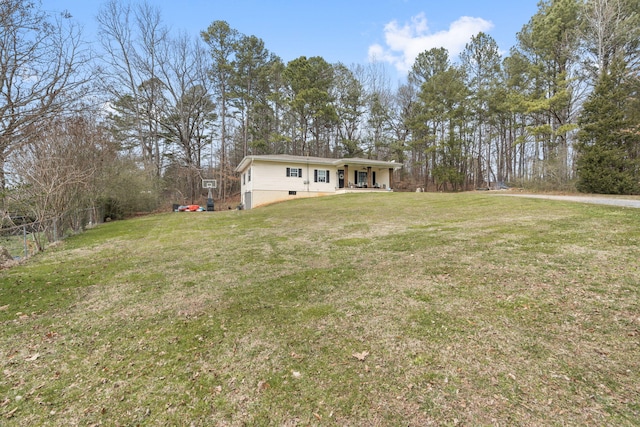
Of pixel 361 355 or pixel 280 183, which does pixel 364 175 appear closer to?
pixel 280 183

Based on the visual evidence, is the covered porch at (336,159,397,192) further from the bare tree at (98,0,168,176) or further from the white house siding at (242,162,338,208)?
the bare tree at (98,0,168,176)

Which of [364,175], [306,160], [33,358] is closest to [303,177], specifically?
[306,160]

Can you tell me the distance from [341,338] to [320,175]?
1980 cm

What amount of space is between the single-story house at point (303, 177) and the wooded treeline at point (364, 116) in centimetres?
531

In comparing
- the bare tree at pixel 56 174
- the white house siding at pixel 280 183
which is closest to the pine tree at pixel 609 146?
the white house siding at pixel 280 183

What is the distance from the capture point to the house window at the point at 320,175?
72.2 feet

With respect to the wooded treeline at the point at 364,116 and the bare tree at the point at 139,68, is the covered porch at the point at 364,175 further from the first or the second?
the bare tree at the point at 139,68

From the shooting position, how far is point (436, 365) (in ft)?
7.79

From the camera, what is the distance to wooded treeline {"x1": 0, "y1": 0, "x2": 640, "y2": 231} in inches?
525

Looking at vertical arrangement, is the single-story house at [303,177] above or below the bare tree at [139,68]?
below

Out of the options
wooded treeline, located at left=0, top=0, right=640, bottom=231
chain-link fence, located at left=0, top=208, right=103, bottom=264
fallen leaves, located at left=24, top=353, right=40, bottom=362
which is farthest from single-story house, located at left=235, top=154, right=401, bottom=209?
fallen leaves, located at left=24, top=353, right=40, bottom=362

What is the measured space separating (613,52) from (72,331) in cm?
2776

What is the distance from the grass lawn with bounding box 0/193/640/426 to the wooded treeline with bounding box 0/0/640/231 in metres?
6.13

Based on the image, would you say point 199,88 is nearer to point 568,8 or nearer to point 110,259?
point 110,259
